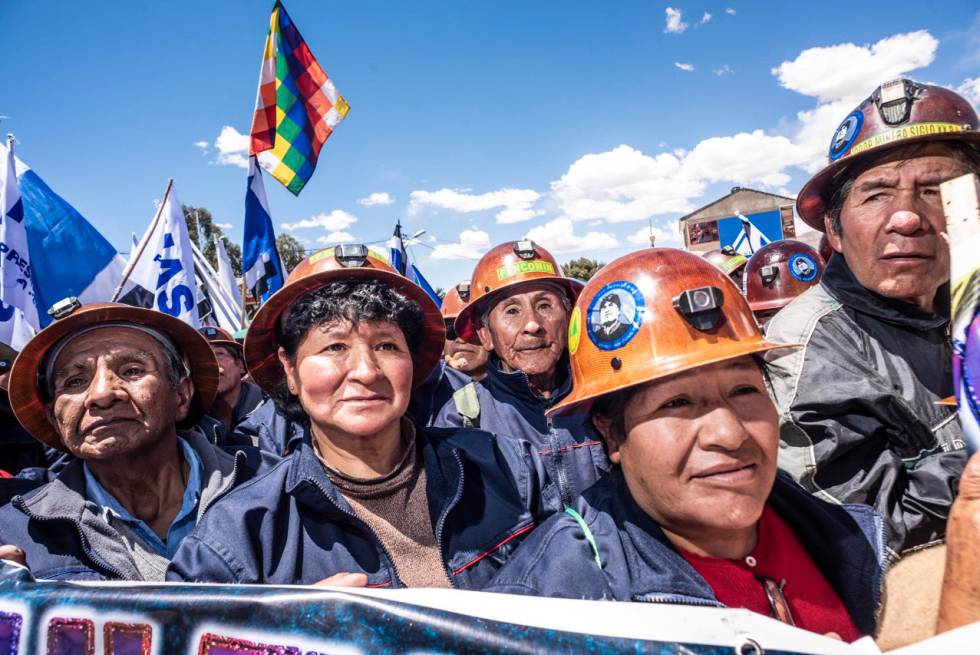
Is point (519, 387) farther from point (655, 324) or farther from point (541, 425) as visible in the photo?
point (655, 324)

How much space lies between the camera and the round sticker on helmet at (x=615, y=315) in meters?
1.89

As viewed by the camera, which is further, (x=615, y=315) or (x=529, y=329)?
(x=529, y=329)

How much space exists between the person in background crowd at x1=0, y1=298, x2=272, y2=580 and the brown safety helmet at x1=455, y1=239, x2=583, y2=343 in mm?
2636

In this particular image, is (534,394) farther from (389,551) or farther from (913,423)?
(913,423)

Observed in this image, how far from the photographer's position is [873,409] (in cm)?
214

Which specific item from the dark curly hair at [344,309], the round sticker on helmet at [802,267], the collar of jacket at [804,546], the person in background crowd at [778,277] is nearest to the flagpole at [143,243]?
the dark curly hair at [344,309]

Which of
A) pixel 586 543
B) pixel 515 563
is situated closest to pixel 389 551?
pixel 515 563

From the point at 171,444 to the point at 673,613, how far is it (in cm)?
265

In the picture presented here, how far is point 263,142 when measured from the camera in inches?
248

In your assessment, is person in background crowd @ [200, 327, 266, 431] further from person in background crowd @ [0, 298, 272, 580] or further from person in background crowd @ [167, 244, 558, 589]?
person in background crowd @ [167, 244, 558, 589]

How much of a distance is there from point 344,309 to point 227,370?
3888mm

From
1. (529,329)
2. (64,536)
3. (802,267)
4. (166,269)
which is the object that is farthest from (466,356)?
(64,536)

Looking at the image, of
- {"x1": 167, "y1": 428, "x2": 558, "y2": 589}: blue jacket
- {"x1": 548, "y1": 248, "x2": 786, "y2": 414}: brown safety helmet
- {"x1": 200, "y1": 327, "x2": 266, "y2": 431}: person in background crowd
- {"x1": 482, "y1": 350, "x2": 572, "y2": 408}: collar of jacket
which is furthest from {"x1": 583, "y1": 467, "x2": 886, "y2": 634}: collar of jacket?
{"x1": 200, "y1": 327, "x2": 266, "y2": 431}: person in background crowd

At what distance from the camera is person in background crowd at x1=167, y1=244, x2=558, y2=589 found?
2.18m
